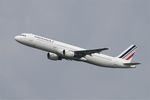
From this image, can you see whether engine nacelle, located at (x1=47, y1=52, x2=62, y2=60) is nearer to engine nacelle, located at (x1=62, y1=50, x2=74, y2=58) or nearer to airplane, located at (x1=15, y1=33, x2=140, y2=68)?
airplane, located at (x1=15, y1=33, x2=140, y2=68)

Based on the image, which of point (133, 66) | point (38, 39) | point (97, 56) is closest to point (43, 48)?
point (38, 39)

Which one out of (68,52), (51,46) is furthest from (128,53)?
(51,46)

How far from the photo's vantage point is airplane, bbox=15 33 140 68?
112 meters

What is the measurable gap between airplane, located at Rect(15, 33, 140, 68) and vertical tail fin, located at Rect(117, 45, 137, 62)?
329 cm

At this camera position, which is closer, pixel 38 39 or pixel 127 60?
pixel 38 39

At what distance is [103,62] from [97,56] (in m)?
2.05

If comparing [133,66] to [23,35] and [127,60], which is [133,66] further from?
[23,35]

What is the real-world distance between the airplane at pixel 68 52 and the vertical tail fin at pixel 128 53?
3.29m

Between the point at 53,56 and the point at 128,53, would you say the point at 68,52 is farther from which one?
the point at 128,53

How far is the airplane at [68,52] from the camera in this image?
369 ft

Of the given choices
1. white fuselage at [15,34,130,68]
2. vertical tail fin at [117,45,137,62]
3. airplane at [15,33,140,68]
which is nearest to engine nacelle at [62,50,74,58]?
airplane at [15,33,140,68]

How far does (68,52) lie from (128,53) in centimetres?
1916

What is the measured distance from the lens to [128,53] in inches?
5089

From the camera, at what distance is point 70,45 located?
117 metres
